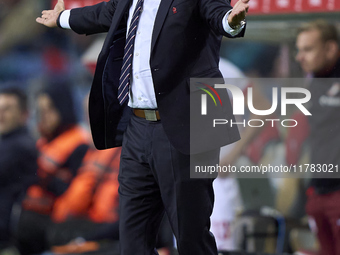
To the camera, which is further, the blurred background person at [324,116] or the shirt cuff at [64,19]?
the blurred background person at [324,116]

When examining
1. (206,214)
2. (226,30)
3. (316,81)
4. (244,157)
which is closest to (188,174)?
(206,214)

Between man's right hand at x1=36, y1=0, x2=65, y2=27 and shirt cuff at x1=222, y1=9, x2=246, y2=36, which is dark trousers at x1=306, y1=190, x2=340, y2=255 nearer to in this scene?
shirt cuff at x1=222, y1=9, x2=246, y2=36

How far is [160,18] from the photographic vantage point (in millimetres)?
1970

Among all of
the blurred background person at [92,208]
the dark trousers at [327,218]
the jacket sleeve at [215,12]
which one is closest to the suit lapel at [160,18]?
the jacket sleeve at [215,12]

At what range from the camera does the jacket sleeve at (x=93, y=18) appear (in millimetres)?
2277

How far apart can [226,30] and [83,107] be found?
195 cm

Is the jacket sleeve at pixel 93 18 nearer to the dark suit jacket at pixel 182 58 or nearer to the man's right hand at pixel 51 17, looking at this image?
the man's right hand at pixel 51 17

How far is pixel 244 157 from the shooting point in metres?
3.45

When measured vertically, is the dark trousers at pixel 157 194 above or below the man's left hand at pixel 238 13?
below

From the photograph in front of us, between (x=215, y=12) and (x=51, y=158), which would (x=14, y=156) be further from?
(x=215, y=12)

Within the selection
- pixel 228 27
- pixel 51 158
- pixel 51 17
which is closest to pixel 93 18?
pixel 51 17

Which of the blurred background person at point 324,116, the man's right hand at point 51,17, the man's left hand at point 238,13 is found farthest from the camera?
the blurred background person at point 324,116

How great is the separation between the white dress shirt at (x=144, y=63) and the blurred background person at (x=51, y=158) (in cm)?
157

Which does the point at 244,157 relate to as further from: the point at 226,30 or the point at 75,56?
the point at 226,30
